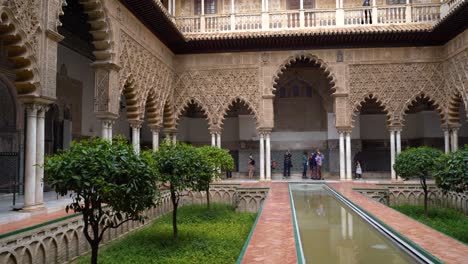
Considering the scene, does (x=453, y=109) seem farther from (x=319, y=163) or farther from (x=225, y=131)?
(x=225, y=131)

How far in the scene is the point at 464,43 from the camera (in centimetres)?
1365

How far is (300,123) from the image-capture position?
20094mm

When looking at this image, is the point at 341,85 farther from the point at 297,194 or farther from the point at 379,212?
the point at 379,212

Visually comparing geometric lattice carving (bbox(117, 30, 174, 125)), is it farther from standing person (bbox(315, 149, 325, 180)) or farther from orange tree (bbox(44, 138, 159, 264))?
standing person (bbox(315, 149, 325, 180))

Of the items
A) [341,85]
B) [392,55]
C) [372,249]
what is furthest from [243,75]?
[372,249]

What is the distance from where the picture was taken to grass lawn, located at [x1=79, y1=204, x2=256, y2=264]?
6.43 metres

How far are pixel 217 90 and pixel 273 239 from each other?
37.2ft

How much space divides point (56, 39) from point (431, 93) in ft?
44.7

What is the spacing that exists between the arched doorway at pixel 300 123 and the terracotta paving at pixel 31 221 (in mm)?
13437

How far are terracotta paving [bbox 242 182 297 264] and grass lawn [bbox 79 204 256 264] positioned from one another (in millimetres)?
662

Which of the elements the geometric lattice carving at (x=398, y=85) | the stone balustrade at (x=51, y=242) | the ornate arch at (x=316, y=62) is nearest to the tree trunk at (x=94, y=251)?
the stone balustrade at (x=51, y=242)

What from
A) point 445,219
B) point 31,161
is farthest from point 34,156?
point 445,219

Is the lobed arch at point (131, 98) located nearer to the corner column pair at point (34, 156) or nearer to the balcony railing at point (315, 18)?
the corner column pair at point (34, 156)

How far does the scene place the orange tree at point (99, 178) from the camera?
444cm
